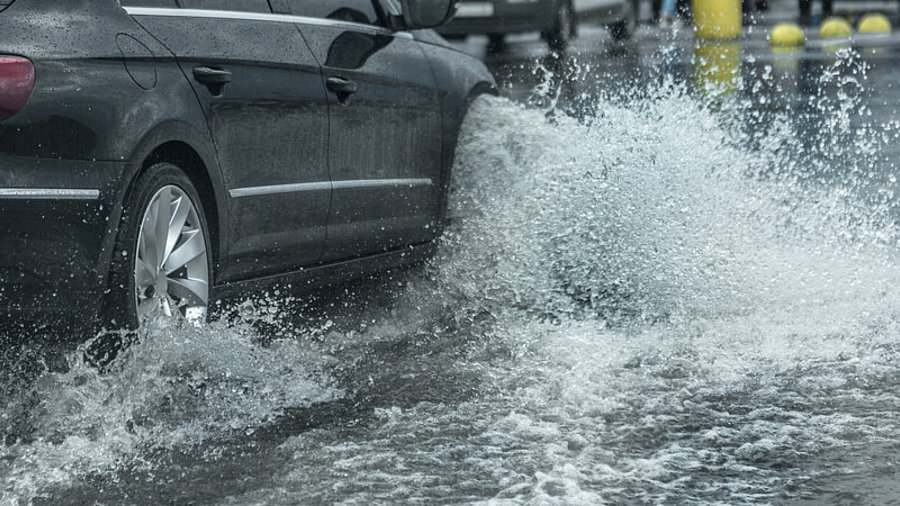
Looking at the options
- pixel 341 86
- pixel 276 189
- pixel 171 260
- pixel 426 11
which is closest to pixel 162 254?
pixel 171 260

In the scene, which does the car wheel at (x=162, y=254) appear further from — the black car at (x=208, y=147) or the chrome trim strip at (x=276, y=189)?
the chrome trim strip at (x=276, y=189)

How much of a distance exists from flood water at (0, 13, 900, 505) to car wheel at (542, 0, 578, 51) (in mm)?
14275

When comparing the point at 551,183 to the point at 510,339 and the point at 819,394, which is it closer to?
the point at 510,339

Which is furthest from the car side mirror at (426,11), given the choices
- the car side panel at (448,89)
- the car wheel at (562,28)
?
the car wheel at (562,28)

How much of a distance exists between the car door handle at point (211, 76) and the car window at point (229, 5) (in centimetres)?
24

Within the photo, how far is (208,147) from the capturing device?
5387mm

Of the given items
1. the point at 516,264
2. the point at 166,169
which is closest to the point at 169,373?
the point at 166,169

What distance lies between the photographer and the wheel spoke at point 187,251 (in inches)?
207

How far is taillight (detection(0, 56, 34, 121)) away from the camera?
4.49m

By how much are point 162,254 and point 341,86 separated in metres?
1.33

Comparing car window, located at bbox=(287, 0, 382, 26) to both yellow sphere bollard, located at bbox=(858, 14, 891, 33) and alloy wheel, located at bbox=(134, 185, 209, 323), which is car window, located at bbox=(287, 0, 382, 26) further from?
yellow sphere bollard, located at bbox=(858, 14, 891, 33)

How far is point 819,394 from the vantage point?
514 cm

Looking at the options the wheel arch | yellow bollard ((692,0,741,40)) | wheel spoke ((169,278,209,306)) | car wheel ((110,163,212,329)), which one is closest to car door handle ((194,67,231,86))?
the wheel arch

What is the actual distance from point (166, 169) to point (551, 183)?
2.83 meters
